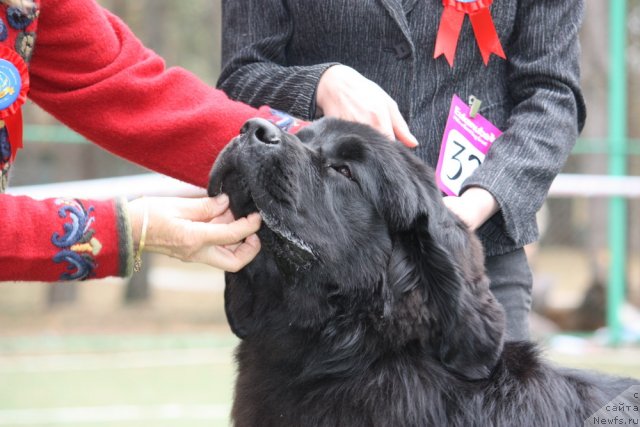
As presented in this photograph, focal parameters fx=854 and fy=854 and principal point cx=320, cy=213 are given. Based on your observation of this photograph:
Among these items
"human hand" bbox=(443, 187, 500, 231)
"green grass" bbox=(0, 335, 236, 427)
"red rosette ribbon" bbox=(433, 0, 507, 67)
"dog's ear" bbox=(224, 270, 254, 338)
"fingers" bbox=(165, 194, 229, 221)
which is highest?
"red rosette ribbon" bbox=(433, 0, 507, 67)

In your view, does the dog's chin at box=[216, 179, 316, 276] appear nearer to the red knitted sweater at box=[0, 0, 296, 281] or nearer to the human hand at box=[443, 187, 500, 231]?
the red knitted sweater at box=[0, 0, 296, 281]

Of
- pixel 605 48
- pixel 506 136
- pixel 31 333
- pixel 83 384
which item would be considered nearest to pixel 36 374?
pixel 83 384

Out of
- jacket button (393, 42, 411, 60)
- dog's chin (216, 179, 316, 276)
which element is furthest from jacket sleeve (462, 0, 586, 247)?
dog's chin (216, 179, 316, 276)

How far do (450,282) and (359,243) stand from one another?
32 cm

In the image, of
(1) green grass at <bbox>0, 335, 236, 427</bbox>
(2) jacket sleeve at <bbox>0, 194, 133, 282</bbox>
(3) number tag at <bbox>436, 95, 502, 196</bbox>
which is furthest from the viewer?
(1) green grass at <bbox>0, 335, 236, 427</bbox>

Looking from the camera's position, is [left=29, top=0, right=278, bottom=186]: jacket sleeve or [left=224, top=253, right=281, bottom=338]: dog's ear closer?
[left=224, top=253, right=281, bottom=338]: dog's ear

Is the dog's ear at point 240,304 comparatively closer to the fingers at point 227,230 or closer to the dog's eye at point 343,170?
the fingers at point 227,230

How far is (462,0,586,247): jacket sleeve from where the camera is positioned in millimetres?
2699

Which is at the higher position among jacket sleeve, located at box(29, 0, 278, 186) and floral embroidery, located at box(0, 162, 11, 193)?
jacket sleeve, located at box(29, 0, 278, 186)

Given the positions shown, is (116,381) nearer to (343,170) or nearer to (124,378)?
(124,378)

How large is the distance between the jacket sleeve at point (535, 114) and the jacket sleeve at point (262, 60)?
0.64 meters

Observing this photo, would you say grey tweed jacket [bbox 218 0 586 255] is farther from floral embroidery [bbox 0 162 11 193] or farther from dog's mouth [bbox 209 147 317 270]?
floral embroidery [bbox 0 162 11 193]

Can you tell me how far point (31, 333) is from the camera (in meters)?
10.4

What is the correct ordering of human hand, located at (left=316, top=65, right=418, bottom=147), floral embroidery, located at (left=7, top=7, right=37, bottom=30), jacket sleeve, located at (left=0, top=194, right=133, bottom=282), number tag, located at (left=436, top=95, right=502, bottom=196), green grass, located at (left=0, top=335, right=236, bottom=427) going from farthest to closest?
green grass, located at (left=0, top=335, right=236, bottom=427), number tag, located at (left=436, top=95, right=502, bottom=196), human hand, located at (left=316, top=65, right=418, bottom=147), floral embroidery, located at (left=7, top=7, right=37, bottom=30), jacket sleeve, located at (left=0, top=194, right=133, bottom=282)
